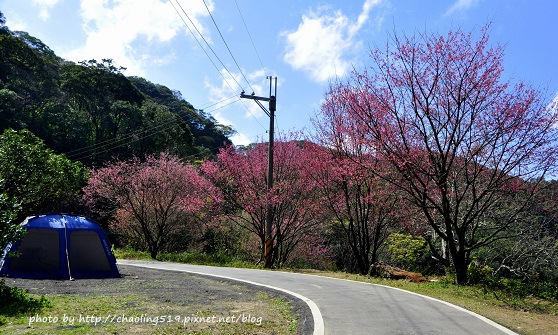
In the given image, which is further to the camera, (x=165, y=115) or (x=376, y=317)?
Answer: (x=165, y=115)

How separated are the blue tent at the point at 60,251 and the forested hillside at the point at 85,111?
25027mm

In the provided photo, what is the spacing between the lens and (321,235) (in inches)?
974

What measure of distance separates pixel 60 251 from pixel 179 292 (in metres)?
4.66

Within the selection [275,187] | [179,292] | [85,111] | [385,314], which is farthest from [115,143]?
[385,314]

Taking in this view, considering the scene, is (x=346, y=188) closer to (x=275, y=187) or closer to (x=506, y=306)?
(x=275, y=187)

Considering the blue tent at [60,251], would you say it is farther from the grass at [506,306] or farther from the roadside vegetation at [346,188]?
the grass at [506,306]

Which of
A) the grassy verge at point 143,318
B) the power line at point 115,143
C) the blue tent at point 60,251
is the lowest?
the grassy verge at point 143,318

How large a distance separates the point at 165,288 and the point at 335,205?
10.4 m

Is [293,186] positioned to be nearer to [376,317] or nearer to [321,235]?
[321,235]

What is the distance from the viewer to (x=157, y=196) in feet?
76.1

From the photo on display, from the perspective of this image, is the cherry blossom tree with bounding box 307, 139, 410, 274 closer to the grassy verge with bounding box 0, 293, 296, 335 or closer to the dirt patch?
the dirt patch

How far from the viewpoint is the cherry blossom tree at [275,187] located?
18016 millimetres

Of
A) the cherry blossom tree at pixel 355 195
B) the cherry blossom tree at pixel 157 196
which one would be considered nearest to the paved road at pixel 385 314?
the cherry blossom tree at pixel 355 195

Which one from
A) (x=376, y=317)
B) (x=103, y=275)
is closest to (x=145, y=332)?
(x=376, y=317)
